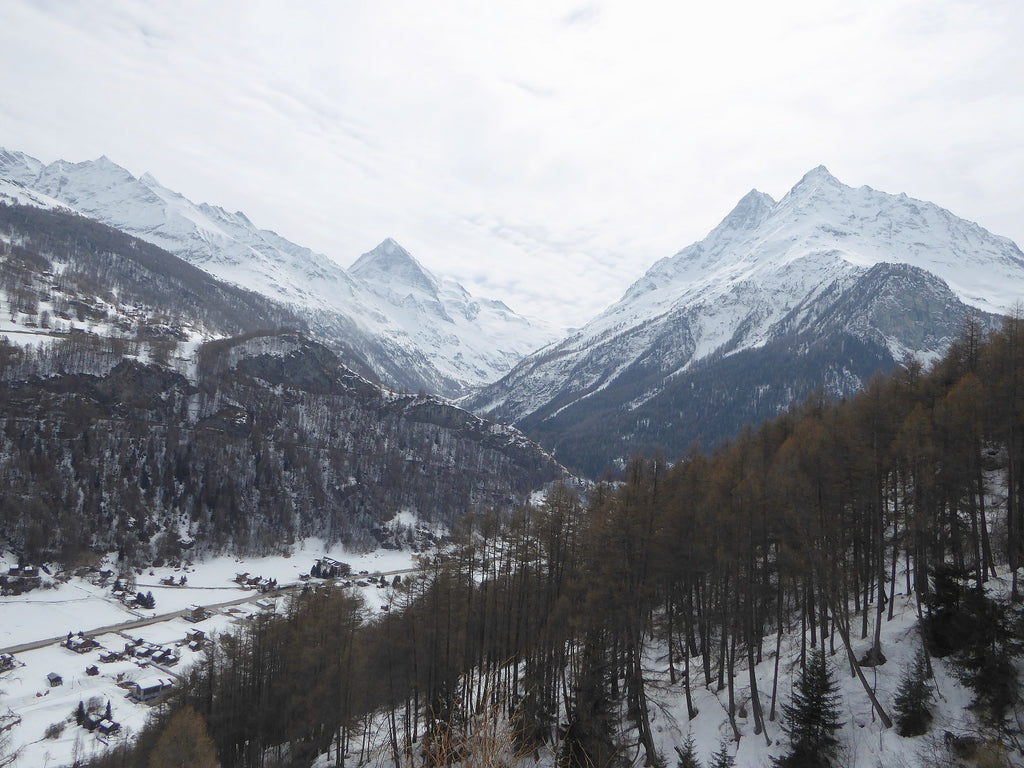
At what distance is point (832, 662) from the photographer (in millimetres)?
28078

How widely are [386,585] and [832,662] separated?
94.3 metres

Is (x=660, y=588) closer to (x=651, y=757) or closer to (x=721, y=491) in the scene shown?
(x=721, y=491)

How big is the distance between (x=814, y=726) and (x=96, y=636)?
315ft

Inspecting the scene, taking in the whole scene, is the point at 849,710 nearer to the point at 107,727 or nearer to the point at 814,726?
the point at 814,726

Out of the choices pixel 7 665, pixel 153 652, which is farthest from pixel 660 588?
pixel 7 665

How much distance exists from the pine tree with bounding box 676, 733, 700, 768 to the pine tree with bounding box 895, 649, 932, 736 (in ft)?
27.0

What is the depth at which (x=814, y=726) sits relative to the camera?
2303 cm

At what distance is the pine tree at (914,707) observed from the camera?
72.9 ft

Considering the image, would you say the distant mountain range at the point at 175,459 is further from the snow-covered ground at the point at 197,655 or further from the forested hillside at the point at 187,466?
the snow-covered ground at the point at 197,655

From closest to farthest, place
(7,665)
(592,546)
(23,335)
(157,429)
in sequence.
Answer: (592,546) → (7,665) → (157,429) → (23,335)

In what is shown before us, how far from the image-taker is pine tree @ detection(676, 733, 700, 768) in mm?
24916

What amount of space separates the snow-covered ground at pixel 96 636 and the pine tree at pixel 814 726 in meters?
36.6

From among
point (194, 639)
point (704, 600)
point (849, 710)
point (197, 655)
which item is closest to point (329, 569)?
point (194, 639)

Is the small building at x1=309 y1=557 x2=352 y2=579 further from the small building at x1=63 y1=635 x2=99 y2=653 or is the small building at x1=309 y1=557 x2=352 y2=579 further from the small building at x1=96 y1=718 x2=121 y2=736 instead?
the small building at x1=96 y1=718 x2=121 y2=736
